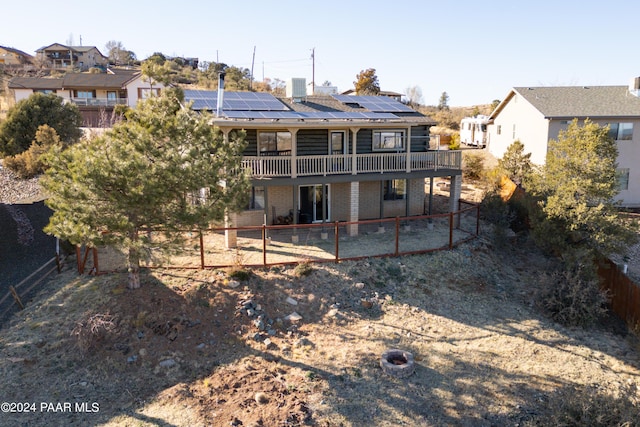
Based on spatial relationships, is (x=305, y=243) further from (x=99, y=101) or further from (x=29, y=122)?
(x=99, y=101)

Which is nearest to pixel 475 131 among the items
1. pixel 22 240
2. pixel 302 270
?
pixel 302 270

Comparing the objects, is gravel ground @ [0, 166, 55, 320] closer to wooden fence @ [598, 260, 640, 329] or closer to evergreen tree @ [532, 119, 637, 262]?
evergreen tree @ [532, 119, 637, 262]

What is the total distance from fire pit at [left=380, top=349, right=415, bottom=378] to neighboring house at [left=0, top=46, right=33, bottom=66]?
97.9 meters

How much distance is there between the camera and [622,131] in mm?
27984

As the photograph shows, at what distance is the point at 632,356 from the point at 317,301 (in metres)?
9.24

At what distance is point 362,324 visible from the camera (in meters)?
13.6

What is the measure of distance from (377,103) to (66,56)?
297 ft

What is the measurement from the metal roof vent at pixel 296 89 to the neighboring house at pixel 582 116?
591 inches

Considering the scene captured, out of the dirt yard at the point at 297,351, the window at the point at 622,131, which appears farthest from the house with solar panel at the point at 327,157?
the window at the point at 622,131

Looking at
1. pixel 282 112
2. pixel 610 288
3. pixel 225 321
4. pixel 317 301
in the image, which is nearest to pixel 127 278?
pixel 225 321

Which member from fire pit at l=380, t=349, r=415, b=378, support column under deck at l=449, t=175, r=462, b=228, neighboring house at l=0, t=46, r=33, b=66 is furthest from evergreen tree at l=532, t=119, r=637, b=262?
neighboring house at l=0, t=46, r=33, b=66

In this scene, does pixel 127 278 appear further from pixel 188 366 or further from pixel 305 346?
pixel 305 346

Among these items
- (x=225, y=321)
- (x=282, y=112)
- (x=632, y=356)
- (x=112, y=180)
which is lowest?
(x=632, y=356)

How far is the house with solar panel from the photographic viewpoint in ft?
63.7
